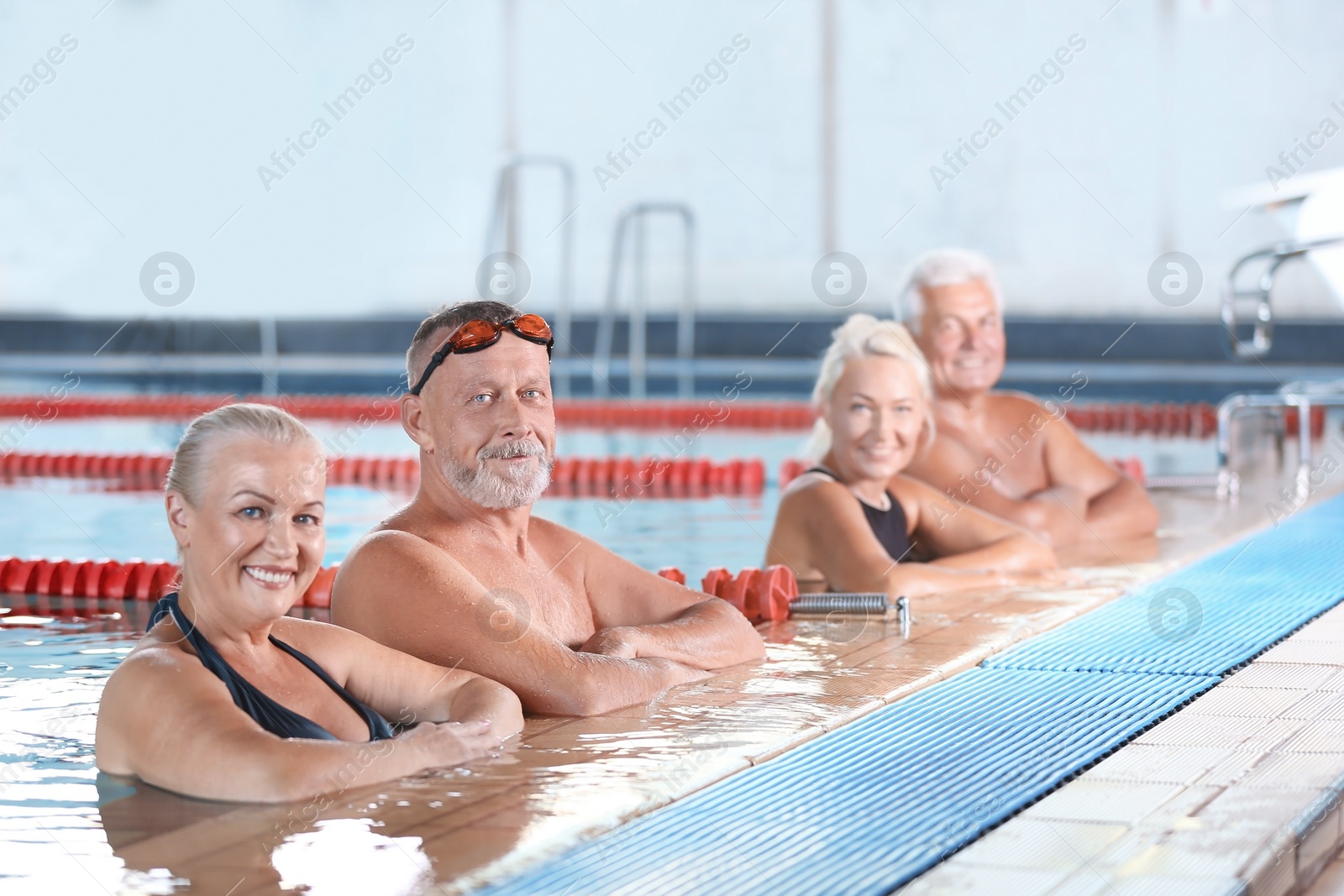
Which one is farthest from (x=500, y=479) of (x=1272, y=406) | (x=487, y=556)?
(x=1272, y=406)

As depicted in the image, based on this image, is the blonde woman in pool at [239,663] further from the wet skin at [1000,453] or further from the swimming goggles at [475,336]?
the wet skin at [1000,453]

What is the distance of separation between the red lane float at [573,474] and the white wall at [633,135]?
760 cm

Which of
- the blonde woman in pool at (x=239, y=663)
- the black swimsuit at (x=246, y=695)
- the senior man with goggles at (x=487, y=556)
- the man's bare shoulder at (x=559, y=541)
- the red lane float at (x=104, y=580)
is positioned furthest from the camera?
the red lane float at (x=104, y=580)

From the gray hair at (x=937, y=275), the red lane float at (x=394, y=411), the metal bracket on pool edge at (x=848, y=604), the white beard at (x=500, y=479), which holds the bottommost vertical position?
the metal bracket on pool edge at (x=848, y=604)

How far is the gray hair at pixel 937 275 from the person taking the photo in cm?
556

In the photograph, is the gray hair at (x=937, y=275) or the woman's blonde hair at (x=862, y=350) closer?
the woman's blonde hair at (x=862, y=350)

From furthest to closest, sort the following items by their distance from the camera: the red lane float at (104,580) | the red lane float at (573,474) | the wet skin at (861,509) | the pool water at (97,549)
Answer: the red lane float at (573,474) < the red lane float at (104,580) < the wet skin at (861,509) < the pool water at (97,549)

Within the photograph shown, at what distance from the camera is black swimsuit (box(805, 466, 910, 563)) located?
190 inches

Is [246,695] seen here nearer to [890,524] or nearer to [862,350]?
[862,350]

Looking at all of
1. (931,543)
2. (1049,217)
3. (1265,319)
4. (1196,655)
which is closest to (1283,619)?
(1196,655)

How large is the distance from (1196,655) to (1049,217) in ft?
42.2

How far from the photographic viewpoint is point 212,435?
100.0 inches

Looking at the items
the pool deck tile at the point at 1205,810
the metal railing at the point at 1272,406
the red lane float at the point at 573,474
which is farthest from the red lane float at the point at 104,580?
the metal railing at the point at 1272,406

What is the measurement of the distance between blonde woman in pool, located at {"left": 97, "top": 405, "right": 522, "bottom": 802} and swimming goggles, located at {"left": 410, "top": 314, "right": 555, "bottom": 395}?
57 centimetres
